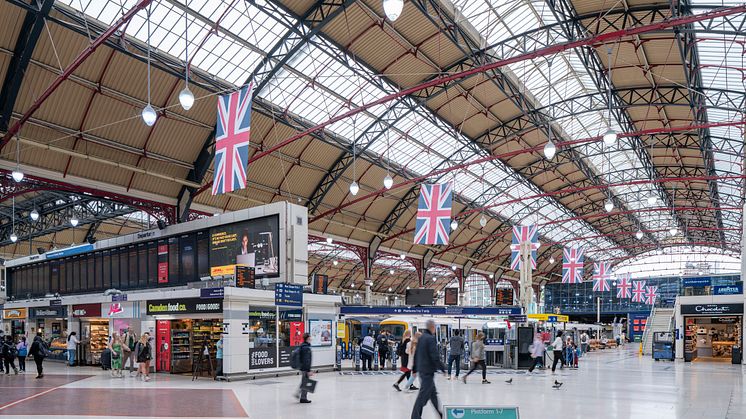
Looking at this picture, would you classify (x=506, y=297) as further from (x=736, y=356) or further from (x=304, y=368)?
(x=304, y=368)

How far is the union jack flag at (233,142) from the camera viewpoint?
16312 mm

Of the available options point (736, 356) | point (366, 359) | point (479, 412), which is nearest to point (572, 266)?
point (736, 356)

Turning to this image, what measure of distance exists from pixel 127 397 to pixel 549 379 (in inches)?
503

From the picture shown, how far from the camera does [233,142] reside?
1652cm

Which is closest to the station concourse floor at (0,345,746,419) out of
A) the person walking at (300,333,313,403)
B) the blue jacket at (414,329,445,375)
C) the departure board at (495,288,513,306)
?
the person walking at (300,333,313,403)

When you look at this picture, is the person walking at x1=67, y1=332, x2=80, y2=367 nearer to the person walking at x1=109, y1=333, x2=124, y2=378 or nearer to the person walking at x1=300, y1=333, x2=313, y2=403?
the person walking at x1=109, y1=333, x2=124, y2=378

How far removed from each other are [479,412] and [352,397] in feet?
28.2

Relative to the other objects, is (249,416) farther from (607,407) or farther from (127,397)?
(607,407)

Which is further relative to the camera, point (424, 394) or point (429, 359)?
point (429, 359)

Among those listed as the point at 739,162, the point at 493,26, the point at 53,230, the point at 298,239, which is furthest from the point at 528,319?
the point at 53,230

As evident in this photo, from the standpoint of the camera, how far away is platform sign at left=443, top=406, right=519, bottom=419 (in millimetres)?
7188

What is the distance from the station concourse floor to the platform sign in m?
5.04

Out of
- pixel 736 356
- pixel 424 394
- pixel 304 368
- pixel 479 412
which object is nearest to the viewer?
pixel 479 412

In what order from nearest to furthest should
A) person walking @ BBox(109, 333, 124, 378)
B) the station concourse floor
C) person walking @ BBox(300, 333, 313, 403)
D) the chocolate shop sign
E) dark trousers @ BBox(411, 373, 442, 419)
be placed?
dark trousers @ BBox(411, 373, 442, 419) → the station concourse floor → person walking @ BBox(300, 333, 313, 403) → person walking @ BBox(109, 333, 124, 378) → the chocolate shop sign
